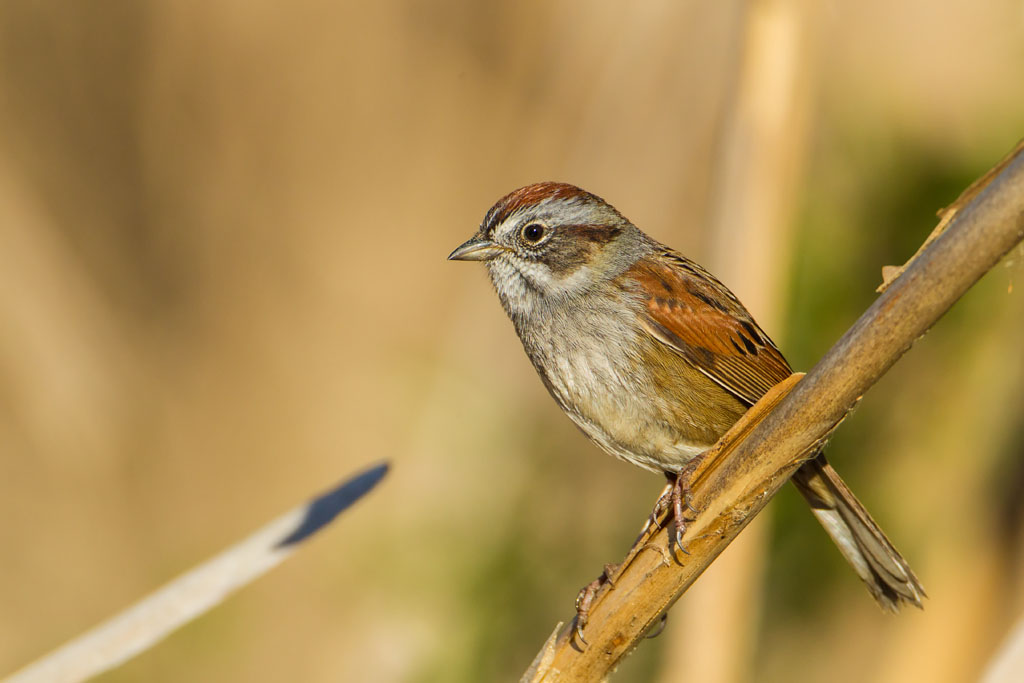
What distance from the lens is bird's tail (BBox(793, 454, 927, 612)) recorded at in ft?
7.29

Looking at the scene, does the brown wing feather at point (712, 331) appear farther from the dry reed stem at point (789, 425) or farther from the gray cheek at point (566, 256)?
the dry reed stem at point (789, 425)

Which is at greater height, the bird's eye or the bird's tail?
the bird's eye

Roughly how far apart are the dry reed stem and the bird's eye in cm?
102

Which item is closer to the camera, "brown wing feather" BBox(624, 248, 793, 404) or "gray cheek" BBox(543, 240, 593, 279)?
"brown wing feather" BBox(624, 248, 793, 404)

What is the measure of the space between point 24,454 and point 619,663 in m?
3.32

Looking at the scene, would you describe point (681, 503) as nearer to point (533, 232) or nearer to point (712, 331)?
point (712, 331)

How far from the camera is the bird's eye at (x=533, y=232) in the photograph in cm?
266

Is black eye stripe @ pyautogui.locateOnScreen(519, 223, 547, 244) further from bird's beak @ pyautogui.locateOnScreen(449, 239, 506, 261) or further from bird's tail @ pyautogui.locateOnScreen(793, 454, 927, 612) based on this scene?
bird's tail @ pyautogui.locateOnScreen(793, 454, 927, 612)

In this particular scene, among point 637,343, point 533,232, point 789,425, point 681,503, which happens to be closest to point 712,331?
point 637,343

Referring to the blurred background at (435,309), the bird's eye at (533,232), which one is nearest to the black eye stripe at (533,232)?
the bird's eye at (533,232)

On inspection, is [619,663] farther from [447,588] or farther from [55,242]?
[55,242]

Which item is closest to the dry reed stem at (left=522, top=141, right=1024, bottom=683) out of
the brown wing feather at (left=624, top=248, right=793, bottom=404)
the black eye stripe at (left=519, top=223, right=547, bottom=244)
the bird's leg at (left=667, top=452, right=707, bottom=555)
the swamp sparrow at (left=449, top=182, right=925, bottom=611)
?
the bird's leg at (left=667, top=452, right=707, bottom=555)

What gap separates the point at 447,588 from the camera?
3.48 m

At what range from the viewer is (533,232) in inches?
105
